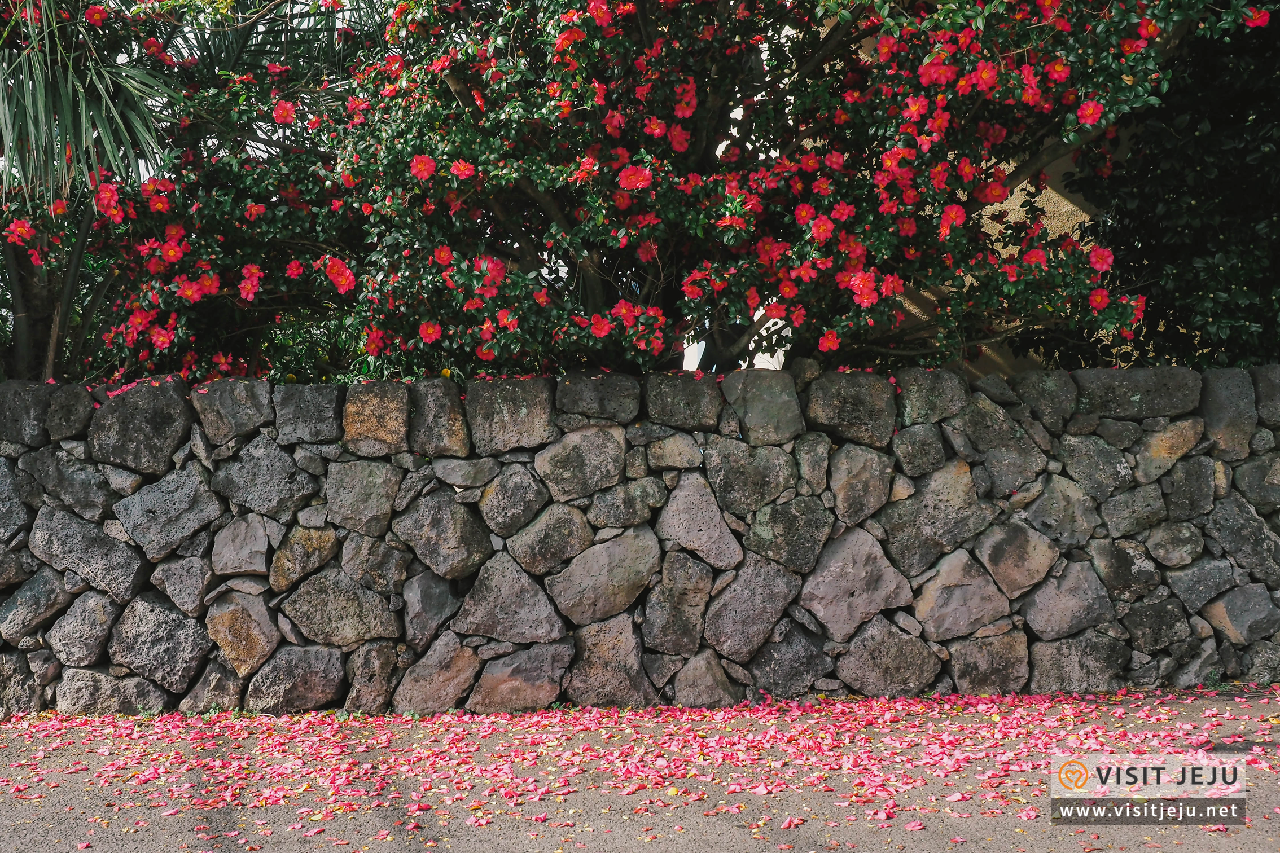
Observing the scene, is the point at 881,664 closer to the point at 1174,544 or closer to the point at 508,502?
the point at 1174,544

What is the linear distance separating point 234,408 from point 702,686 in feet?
7.82

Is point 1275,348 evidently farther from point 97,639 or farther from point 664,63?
point 97,639

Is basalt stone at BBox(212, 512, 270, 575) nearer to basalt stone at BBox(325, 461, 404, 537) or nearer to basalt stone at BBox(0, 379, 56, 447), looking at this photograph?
basalt stone at BBox(325, 461, 404, 537)

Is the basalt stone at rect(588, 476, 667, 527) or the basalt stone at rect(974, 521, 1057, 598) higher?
the basalt stone at rect(588, 476, 667, 527)

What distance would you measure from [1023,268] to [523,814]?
10.0ft

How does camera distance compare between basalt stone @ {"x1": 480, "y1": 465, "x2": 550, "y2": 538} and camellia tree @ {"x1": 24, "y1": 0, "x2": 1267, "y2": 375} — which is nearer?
camellia tree @ {"x1": 24, "y1": 0, "x2": 1267, "y2": 375}

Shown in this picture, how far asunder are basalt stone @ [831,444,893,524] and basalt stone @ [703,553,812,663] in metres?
0.45

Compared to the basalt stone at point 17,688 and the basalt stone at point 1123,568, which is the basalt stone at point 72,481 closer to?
the basalt stone at point 17,688

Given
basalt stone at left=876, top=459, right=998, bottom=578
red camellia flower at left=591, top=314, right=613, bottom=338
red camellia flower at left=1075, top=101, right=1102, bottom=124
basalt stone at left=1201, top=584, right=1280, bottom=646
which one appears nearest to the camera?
red camellia flower at left=1075, top=101, right=1102, bottom=124

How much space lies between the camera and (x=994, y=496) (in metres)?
4.34

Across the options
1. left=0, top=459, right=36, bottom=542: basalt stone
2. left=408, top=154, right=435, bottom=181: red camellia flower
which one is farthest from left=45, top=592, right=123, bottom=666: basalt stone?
left=408, top=154, right=435, bottom=181: red camellia flower

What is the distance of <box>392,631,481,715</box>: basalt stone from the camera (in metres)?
4.18

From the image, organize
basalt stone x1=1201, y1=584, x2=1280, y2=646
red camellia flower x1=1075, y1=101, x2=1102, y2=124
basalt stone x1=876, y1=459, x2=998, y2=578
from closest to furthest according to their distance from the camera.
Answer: red camellia flower x1=1075, y1=101, x2=1102, y2=124, basalt stone x1=876, y1=459, x2=998, y2=578, basalt stone x1=1201, y1=584, x2=1280, y2=646

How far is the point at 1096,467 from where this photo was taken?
434 centimetres
